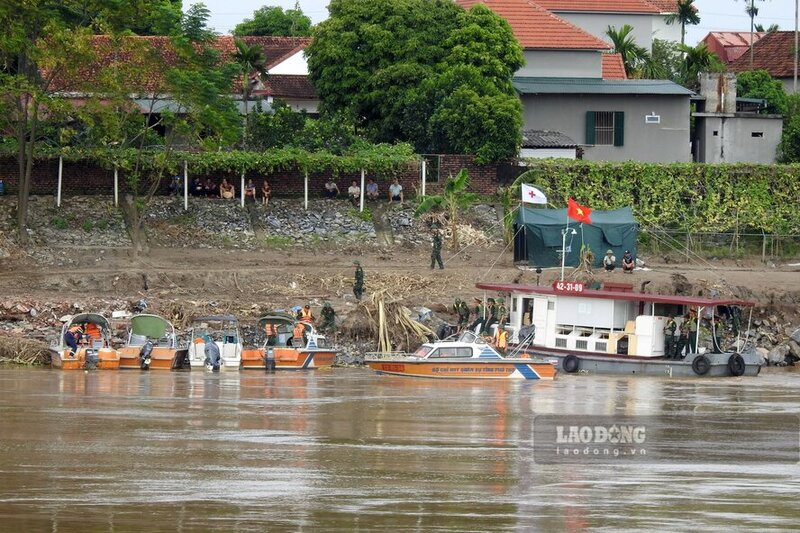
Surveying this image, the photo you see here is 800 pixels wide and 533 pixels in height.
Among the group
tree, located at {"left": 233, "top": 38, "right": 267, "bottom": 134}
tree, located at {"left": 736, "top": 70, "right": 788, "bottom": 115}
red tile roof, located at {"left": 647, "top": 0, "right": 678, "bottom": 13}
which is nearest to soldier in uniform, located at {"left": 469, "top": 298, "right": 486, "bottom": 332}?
tree, located at {"left": 233, "top": 38, "right": 267, "bottom": 134}

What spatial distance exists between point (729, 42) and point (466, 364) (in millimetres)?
80867

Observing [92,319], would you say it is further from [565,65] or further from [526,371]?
[565,65]

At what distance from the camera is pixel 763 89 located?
70688mm

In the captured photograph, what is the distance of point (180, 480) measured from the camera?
20.9 meters

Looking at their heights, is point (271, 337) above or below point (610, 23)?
below

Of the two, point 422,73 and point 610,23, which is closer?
point 422,73

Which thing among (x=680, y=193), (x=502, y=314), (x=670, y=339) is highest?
(x=680, y=193)

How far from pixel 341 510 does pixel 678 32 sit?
87.6 meters

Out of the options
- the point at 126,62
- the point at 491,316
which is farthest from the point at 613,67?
the point at 491,316

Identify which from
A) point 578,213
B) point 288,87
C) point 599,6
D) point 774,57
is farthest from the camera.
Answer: point 774,57

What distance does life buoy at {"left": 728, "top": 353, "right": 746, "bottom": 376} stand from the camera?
37.9m

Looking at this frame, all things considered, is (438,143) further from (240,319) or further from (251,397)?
(251,397)

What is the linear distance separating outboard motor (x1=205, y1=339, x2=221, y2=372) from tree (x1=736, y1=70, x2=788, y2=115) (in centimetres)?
3849

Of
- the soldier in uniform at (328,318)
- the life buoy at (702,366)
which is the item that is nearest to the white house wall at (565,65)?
the soldier in uniform at (328,318)
